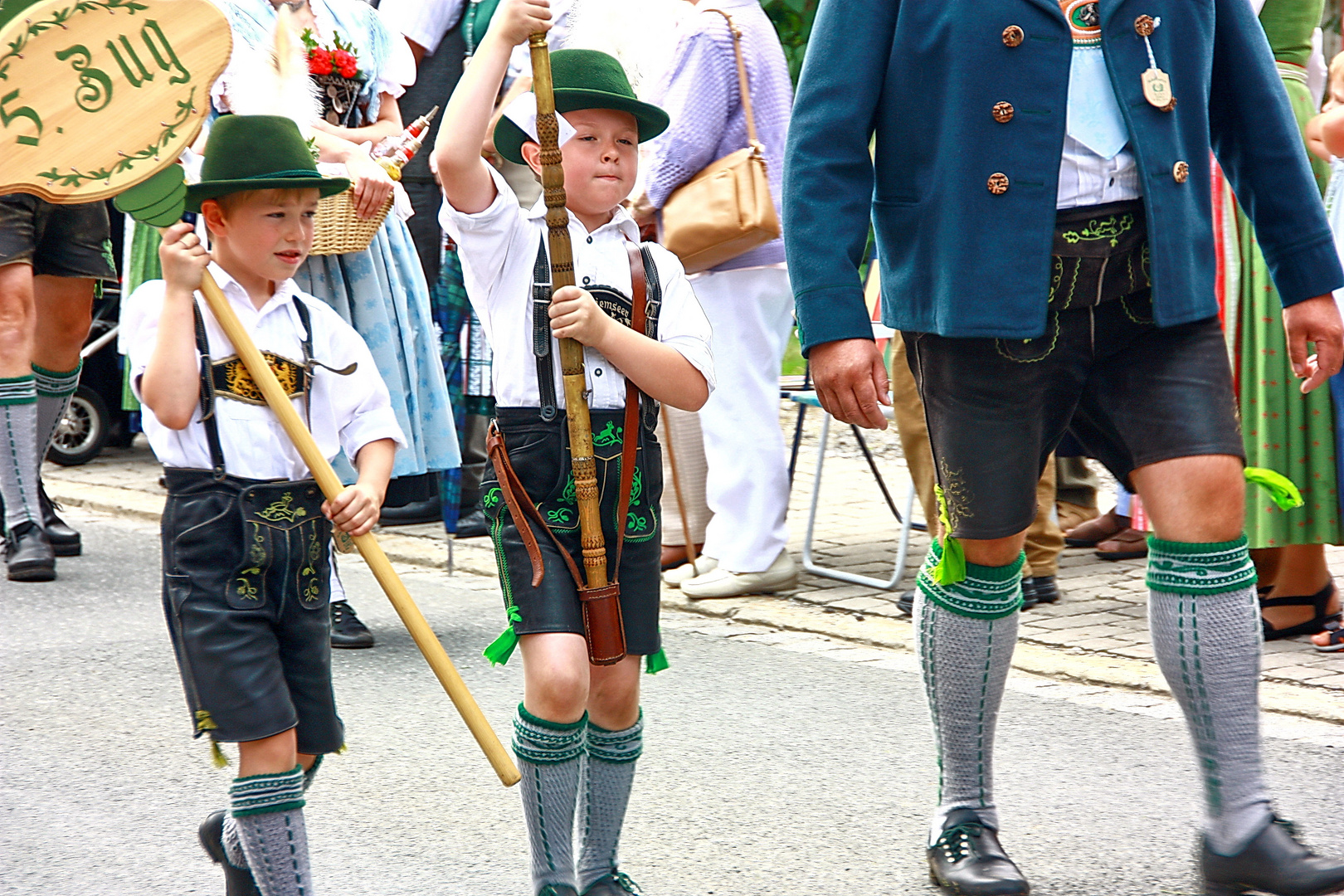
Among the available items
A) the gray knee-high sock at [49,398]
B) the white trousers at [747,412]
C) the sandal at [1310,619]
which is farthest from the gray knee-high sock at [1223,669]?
the gray knee-high sock at [49,398]

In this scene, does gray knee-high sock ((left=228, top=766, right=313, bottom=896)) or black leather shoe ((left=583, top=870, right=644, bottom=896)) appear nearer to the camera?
gray knee-high sock ((left=228, top=766, right=313, bottom=896))

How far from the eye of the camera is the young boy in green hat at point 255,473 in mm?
2783

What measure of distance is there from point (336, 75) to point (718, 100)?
52.6 inches

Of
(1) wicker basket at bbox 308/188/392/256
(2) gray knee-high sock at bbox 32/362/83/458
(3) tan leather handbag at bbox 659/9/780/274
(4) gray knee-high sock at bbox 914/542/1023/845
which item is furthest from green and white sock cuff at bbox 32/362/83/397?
(4) gray knee-high sock at bbox 914/542/1023/845

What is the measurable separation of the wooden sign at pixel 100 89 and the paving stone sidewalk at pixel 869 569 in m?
3.08

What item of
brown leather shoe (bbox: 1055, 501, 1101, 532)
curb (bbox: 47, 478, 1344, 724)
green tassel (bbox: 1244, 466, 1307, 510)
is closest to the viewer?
green tassel (bbox: 1244, 466, 1307, 510)

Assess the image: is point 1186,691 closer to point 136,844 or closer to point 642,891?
point 642,891

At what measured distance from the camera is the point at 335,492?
2.78m

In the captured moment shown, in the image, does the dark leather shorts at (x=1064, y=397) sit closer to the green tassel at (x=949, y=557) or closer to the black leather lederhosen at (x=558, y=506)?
the green tassel at (x=949, y=557)

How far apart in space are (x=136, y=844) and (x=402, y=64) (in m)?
2.81

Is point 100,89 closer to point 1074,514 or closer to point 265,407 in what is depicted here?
point 265,407

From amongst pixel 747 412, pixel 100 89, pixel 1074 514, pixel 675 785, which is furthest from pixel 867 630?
pixel 100 89

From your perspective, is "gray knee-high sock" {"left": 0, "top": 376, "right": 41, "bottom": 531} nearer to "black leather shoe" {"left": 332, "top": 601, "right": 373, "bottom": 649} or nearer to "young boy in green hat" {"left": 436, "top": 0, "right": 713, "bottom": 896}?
"black leather shoe" {"left": 332, "top": 601, "right": 373, "bottom": 649}

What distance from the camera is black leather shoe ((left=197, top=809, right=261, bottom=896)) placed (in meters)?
2.96
